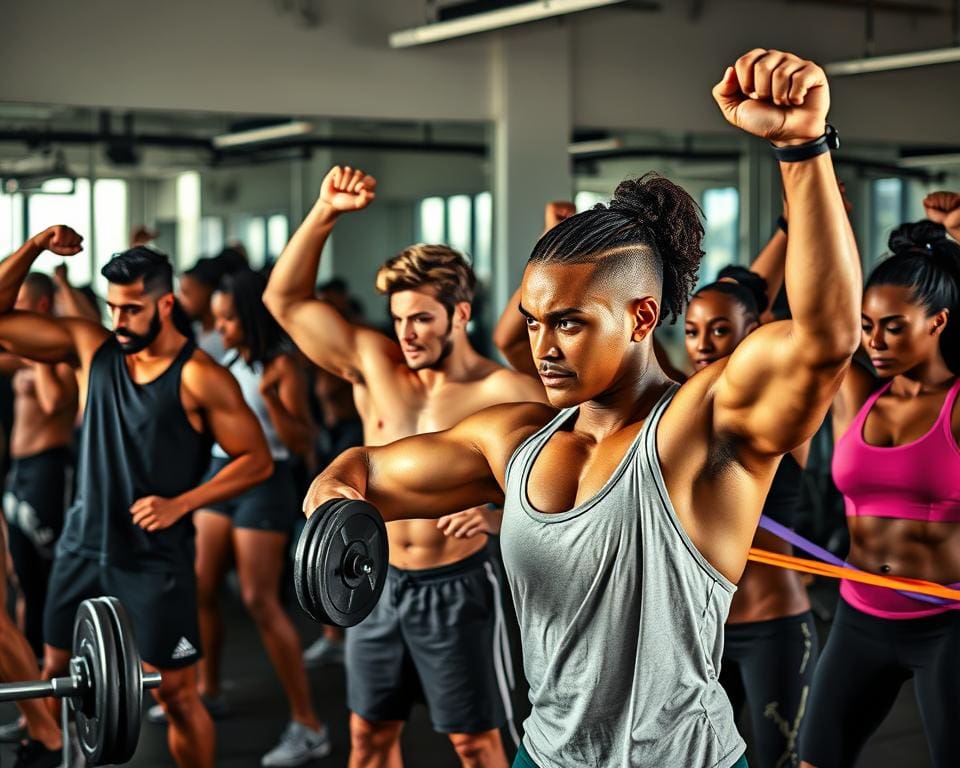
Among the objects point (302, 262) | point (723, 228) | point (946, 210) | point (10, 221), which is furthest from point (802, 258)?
point (723, 228)

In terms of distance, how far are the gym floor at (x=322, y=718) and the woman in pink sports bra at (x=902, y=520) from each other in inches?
50.0

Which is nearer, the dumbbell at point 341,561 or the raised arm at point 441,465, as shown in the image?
the dumbbell at point 341,561

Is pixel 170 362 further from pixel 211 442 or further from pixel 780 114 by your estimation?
pixel 780 114

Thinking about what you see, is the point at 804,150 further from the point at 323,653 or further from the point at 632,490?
the point at 323,653

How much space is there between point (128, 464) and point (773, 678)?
1.77 meters

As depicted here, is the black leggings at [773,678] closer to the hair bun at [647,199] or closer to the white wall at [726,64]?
the hair bun at [647,199]

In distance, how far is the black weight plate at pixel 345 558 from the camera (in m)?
1.69

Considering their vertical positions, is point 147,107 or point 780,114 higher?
point 147,107

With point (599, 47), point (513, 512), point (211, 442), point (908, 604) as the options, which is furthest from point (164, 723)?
point (599, 47)

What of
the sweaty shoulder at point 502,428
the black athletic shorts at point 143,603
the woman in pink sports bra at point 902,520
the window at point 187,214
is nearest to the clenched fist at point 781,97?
the sweaty shoulder at point 502,428

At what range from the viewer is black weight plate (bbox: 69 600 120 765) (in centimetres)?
225

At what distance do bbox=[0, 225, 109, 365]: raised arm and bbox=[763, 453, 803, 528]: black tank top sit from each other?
1900 millimetres

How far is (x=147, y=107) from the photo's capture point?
590 cm

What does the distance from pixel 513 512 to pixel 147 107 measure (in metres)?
Answer: 4.58
